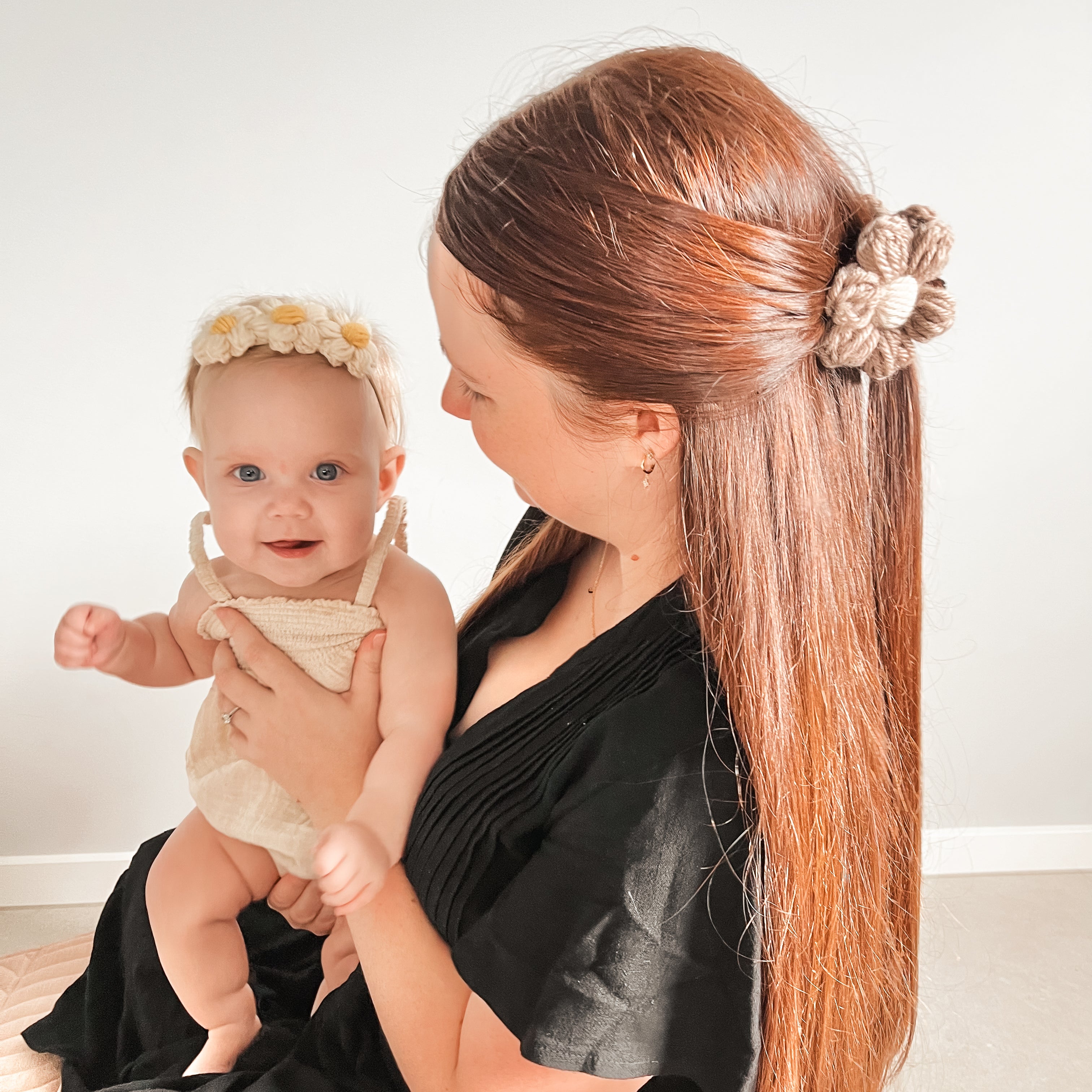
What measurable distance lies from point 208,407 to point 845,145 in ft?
2.31

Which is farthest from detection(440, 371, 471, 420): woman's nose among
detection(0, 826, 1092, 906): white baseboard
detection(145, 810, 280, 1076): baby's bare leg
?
detection(0, 826, 1092, 906): white baseboard

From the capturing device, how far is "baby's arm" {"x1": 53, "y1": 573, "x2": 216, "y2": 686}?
1.10 metres

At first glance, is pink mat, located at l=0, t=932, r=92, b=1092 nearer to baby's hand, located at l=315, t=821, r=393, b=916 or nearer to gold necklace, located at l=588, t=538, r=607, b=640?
baby's hand, located at l=315, t=821, r=393, b=916

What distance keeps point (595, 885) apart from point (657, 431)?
1.25ft

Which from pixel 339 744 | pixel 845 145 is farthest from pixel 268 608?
pixel 845 145

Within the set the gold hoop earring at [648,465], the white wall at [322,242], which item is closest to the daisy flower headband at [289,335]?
the gold hoop earring at [648,465]

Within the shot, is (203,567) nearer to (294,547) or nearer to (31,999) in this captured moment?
(294,547)

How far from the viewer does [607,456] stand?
2.89ft

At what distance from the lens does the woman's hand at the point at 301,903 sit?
114cm

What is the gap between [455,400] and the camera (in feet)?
3.09

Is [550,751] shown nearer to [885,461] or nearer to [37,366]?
[885,461]

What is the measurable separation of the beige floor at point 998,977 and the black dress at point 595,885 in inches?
48.7

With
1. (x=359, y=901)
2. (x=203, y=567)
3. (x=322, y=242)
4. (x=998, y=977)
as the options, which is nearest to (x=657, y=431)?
(x=359, y=901)

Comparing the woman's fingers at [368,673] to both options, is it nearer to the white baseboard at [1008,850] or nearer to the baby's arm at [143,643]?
the baby's arm at [143,643]
